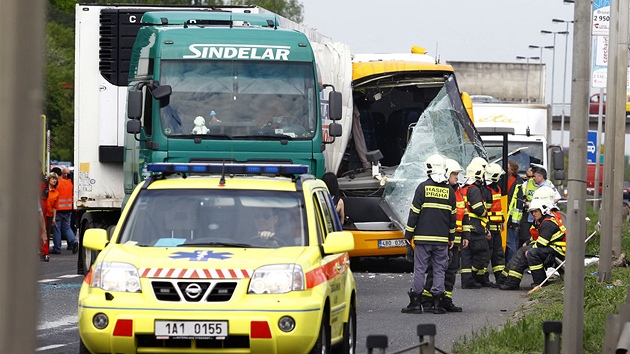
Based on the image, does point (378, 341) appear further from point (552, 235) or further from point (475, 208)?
point (475, 208)

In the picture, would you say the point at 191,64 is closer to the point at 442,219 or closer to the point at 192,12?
the point at 192,12

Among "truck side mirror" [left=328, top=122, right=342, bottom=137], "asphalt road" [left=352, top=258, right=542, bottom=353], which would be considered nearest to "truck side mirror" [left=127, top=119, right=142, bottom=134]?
"truck side mirror" [left=328, top=122, right=342, bottom=137]

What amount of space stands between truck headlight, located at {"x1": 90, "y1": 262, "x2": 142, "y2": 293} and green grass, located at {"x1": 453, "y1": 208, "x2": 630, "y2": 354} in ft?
10.4

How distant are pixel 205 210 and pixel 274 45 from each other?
7.75 metres

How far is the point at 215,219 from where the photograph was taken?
10188 mm

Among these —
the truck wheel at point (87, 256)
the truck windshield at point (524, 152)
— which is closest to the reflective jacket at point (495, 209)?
the truck wheel at point (87, 256)

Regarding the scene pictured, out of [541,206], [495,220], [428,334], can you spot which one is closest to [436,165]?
[541,206]

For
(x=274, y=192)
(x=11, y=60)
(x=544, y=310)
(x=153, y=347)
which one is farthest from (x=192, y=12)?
(x=11, y=60)

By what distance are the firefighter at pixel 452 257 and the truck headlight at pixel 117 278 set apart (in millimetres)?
7491

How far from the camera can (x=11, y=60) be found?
11.7 ft

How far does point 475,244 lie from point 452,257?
2.63 meters

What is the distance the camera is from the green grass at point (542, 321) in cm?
1144

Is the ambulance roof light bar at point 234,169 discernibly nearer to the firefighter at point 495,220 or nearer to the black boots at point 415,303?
the black boots at point 415,303

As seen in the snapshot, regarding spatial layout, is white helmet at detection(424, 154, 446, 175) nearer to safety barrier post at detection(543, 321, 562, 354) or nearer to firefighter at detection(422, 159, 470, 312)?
firefighter at detection(422, 159, 470, 312)
